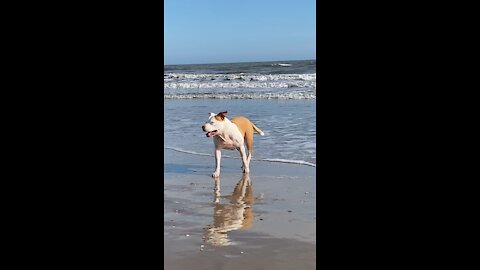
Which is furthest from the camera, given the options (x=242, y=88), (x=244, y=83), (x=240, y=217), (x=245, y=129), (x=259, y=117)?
(x=244, y=83)

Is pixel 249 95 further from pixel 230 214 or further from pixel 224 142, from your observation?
pixel 230 214

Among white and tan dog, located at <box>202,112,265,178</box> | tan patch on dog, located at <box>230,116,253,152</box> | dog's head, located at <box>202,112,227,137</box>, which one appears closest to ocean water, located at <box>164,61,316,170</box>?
tan patch on dog, located at <box>230,116,253,152</box>

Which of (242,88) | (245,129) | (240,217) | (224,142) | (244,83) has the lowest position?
(240,217)

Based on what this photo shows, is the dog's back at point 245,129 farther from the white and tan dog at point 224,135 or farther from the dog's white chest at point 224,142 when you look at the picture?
the dog's white chest at point 224,142

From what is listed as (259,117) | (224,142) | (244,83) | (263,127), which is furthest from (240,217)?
(244,83)

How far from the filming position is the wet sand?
2564mm

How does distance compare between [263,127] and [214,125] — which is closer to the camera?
[214,125]

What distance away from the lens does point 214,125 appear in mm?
4840

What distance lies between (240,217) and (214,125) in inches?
63.3

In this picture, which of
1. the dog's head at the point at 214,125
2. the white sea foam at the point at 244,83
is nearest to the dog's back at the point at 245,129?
the dog's head at the point at 214,125
